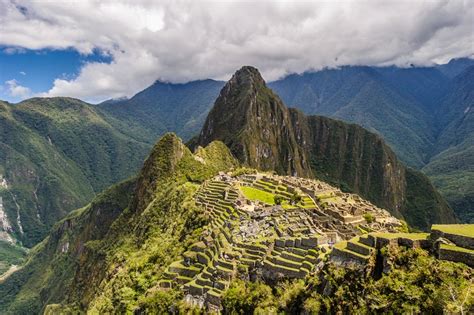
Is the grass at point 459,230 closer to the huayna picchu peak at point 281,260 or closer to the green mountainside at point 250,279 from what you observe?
the huayna picchu peak at point 281,260

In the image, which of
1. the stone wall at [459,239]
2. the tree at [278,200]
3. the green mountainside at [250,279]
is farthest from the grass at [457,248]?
the tree at [278,200]

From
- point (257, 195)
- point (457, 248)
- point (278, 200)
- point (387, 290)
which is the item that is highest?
point (257, 195)

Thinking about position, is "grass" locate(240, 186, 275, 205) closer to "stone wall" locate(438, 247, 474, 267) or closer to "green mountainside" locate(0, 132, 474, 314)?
"green mountainside" locate(0, 132, 474, 314)

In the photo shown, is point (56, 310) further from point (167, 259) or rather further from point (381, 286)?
point (381, 286)

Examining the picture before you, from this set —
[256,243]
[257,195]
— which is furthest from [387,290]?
[257,195]

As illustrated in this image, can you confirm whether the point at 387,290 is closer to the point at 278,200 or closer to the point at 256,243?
the point at 256,243

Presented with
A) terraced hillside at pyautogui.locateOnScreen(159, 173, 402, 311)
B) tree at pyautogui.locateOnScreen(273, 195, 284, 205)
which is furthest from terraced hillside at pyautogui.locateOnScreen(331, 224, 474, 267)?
tree at pyautogui.locateOnScreen(273, 195, 284, 205)
